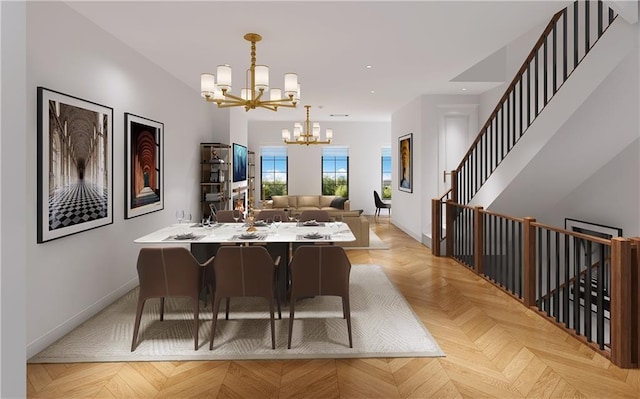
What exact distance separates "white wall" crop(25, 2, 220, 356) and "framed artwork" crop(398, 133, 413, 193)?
4.77 m

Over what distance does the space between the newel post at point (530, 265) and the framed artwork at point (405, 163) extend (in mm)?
4374

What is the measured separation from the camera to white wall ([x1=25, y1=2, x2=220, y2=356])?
9.61ft

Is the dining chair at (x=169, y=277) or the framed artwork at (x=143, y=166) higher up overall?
the framed artwork at (x=143, y=166)

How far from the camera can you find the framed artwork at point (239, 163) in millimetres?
8234

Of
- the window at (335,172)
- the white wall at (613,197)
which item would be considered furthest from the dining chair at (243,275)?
the window at (335,172)

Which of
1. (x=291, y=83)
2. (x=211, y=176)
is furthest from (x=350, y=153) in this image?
(x=291, y=83)

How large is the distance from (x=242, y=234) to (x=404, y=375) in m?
2.00

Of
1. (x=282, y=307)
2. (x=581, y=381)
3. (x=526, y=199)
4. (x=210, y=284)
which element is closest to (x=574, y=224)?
(x=526, y=199)

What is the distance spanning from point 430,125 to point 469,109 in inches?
35.2

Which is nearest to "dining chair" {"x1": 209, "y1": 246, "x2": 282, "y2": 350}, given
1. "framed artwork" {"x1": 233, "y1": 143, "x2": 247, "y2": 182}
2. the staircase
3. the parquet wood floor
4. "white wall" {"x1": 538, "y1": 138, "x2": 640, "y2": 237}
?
the parquet wood floor

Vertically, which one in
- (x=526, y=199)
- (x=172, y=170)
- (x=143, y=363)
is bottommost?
(x=143, y=363)

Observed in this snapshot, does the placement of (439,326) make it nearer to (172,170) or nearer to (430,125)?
(172,170)

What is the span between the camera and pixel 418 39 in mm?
4219

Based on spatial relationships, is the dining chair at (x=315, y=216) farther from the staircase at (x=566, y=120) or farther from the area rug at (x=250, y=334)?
the staircase at (x=566, y=120)
